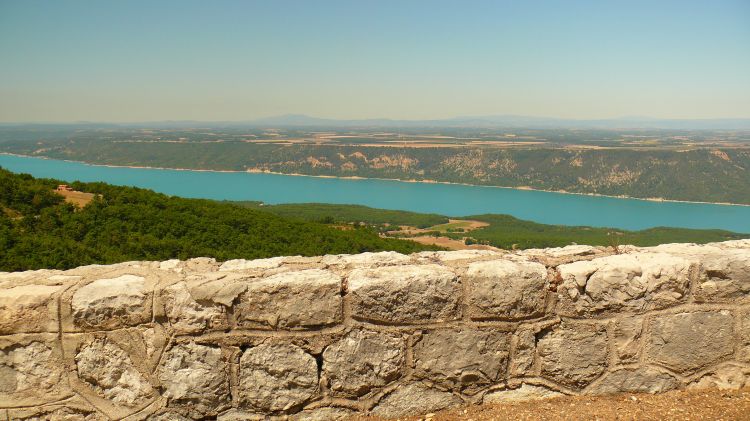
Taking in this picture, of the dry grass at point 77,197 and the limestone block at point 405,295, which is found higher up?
the limestone block at point 405,295

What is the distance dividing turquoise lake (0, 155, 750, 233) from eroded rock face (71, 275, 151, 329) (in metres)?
79.8

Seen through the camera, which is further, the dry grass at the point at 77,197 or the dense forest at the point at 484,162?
the dense forest at the point at 484,162

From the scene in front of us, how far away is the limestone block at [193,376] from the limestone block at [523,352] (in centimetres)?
151

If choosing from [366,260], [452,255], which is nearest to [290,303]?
[366,260]

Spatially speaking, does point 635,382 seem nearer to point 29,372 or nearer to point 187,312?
point 187,312

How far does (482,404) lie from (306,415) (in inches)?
37.3

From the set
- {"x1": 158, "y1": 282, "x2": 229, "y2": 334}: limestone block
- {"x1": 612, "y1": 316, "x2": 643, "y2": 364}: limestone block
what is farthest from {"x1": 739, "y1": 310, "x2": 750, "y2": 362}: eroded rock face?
{"x1": 158, "y1": 282, "x2": 229, "y2": 334}: limestone block

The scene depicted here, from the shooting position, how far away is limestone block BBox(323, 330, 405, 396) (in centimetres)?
241

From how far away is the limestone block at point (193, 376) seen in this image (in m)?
2.33

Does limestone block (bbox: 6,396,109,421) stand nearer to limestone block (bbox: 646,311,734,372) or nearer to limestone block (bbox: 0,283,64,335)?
limestone block (bbox: 0,283,64,335)

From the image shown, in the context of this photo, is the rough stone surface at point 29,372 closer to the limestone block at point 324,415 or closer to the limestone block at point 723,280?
the limestone block at point 324,415

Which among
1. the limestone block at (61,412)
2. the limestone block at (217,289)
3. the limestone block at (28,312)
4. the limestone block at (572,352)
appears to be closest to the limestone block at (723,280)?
the limestone block at (572,352)

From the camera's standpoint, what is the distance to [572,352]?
103 inches

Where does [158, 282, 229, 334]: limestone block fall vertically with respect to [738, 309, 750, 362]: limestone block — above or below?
above
